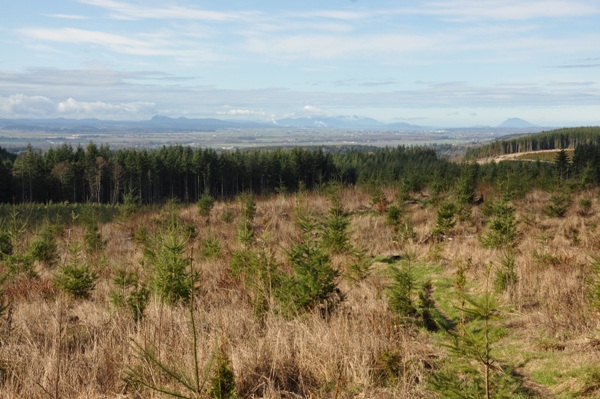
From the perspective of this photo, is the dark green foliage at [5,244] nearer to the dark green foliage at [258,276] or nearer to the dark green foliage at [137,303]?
the dark green foliage at [258,276]

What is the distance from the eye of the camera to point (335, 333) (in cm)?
485

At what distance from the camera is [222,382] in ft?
11.5

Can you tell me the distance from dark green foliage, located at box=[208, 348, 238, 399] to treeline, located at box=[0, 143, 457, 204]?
3592cm

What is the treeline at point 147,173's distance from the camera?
46.4m

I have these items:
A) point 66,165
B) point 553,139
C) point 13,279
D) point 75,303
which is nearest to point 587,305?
point 75,303

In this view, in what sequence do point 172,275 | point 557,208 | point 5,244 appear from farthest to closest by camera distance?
point 557,208 < point 5,244 < point 172,275

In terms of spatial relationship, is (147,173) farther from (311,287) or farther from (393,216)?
(311,287)

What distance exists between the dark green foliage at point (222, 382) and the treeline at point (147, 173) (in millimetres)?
35924

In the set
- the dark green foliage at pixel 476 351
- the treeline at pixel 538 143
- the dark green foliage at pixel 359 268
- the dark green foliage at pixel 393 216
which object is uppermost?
the treeline at pixel 538 143

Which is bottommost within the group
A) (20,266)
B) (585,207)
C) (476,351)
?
(20,266)

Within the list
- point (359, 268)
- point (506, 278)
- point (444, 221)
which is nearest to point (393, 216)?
point (444, 221)

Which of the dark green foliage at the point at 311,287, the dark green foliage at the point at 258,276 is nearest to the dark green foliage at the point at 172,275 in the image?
the dark green foliage at the point at 258,276

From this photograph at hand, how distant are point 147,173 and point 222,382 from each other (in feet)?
166

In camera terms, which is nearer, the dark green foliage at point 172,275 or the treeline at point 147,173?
the dark green foliage at point 172,275
